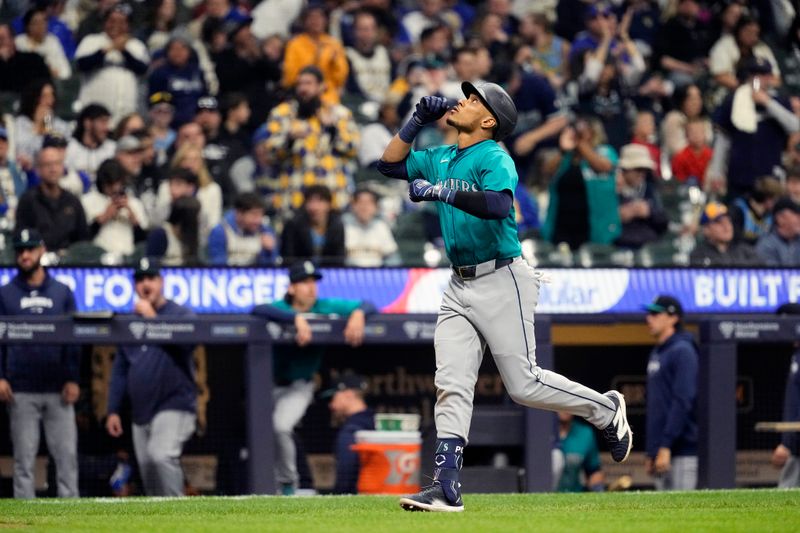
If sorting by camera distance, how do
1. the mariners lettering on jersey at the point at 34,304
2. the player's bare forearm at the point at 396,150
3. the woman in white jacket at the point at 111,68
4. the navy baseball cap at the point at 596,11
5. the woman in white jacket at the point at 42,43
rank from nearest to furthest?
the player's bare forearm at the point at 396,150, the mariners lettering on jersey at the point at 34,304, the woman in white jacket at the point at 111,68, the woman in white jacket at the point at 42,43, the navy baseball cap at the point at 596,11

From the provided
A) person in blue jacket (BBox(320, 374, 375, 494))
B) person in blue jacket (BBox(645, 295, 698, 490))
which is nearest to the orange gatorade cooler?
person in blue jacket (BBox(320, 374, 375, 494))

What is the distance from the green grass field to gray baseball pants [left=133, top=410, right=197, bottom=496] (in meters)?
1.24

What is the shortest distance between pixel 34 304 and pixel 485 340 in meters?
3.70

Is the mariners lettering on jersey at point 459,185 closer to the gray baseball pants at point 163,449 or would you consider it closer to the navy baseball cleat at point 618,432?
the navy baseball cleat at point 618,432

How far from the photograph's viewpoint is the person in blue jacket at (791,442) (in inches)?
367

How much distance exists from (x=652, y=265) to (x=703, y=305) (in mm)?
452

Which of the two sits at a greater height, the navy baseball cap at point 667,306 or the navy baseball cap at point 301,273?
the navy baseball cap at point 301,273

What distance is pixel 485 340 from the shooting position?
643 cm

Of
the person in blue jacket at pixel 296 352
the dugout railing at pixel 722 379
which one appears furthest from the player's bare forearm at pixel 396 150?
the dugout railing at pixel 722 379

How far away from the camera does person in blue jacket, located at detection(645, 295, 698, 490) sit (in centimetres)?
918

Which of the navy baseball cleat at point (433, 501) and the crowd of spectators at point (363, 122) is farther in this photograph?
the crowd of spectators at point (363, 122)

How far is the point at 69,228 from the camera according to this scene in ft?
34.1

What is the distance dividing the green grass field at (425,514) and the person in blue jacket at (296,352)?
4.55 ft

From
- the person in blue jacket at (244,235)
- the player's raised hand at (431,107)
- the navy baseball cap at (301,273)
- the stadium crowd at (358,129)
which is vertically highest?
the stadium crowd at (358,129)
